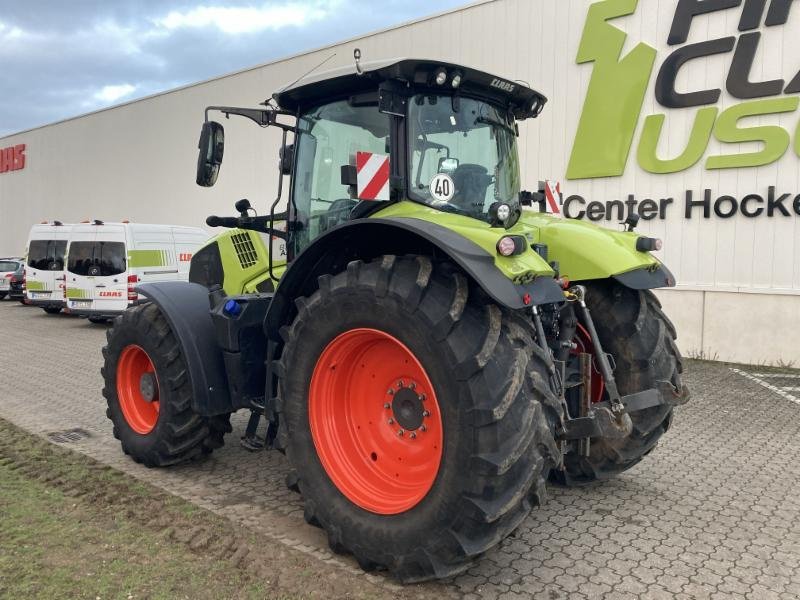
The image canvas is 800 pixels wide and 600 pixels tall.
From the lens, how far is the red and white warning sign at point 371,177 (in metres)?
3.50

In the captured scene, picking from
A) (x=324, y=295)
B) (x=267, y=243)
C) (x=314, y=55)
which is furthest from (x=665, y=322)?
(x=314, y=55)

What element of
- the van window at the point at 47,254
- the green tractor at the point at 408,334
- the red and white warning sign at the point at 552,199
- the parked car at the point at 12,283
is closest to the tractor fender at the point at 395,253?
the green tractor at the point at 408,334

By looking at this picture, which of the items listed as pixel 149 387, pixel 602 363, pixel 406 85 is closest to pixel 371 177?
pixel 406 85

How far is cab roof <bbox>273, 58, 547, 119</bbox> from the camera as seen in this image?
354cm

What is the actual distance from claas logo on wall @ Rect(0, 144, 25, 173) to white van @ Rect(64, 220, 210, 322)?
16.2 metres

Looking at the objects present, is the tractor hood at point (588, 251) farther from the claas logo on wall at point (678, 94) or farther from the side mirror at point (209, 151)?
the claas logo on wall at point (678, 94)

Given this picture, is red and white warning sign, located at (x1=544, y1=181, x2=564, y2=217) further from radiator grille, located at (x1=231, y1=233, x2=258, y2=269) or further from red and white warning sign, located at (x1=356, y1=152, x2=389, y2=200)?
radiator grille, located at (x1=231, y1=233, x2=258, y2=269)

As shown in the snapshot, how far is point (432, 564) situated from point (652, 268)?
7.20 feet

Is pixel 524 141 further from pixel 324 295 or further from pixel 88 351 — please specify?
pixel 324 295

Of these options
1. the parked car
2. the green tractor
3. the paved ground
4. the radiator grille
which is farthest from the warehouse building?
the parked car

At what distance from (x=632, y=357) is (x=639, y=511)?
0.93 metres

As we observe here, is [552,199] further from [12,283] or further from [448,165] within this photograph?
[12,283]

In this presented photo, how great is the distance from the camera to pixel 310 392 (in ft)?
11.2

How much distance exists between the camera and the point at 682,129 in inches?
386
